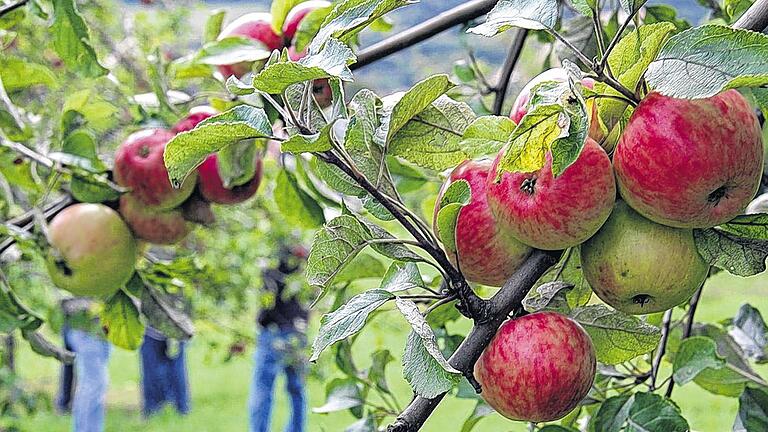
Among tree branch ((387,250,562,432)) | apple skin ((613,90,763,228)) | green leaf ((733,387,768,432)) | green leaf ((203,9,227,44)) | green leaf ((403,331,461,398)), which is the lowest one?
green leaf ((733,387,768,432))

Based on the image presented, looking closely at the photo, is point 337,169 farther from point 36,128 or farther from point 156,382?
point 156,382

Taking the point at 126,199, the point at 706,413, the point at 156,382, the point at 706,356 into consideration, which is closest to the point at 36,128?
the point at 126,199

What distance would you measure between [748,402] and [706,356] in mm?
89

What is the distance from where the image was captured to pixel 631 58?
0.56 m

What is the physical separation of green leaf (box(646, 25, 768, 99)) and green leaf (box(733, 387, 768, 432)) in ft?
1.53

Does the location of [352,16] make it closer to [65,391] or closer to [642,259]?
[642,259]

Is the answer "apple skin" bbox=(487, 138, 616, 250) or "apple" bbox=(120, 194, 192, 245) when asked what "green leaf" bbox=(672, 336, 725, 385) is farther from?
"apple" bbox=(120, 194, 192, 245)

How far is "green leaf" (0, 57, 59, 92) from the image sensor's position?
3.87ft

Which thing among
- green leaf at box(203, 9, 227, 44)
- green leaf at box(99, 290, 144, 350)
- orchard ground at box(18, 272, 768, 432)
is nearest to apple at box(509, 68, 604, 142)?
green leaf at box(203, 9, 227, 44)

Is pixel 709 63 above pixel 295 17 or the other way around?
above

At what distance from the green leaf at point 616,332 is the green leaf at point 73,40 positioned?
0.65 m

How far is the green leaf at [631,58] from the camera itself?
Result: 545mm

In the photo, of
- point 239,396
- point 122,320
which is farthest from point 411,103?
point 239,396

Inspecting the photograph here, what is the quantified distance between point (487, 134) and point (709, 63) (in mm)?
144
